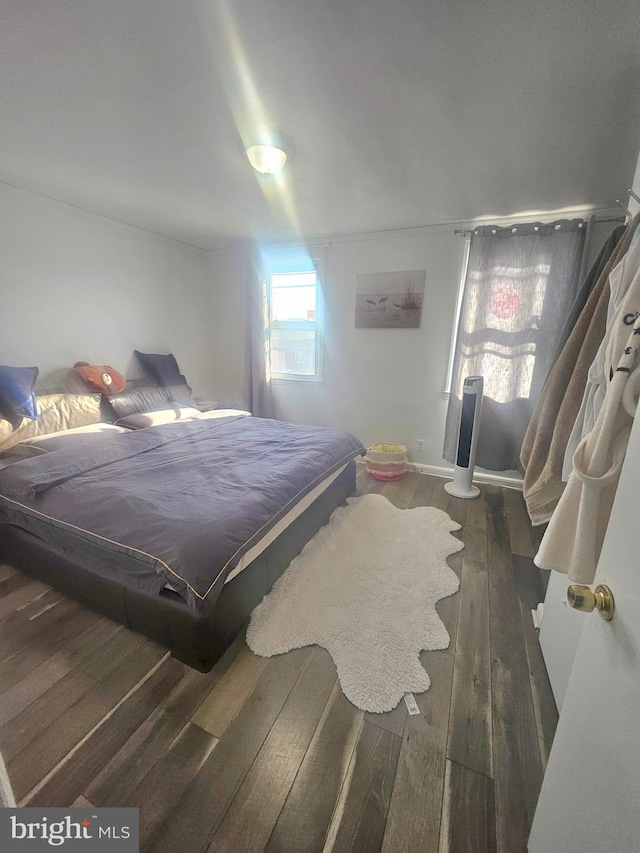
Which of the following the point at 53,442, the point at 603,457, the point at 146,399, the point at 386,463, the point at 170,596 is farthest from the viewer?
the point at 386,463

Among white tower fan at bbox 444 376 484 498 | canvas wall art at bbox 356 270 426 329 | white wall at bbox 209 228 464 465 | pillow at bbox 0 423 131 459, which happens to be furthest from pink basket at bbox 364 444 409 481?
pillow at bbox 0 423 131 459

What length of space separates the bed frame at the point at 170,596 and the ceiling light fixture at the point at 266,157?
2.10 m

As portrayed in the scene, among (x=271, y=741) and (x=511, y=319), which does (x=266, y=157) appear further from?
(x=271, y=741)

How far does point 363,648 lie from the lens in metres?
1.57

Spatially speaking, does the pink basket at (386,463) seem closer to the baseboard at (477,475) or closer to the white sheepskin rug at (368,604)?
the baseboard at (477,475)

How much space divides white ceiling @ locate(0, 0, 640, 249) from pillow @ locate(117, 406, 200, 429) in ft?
5.64

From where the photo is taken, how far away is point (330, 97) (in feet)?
5.06

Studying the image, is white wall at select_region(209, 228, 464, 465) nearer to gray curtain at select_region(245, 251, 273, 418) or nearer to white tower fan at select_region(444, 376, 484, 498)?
gray curtain at select_region(245, 251, 273, 418)

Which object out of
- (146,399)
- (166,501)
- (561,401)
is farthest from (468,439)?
(146,399)

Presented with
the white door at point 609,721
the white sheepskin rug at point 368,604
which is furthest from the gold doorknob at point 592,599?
the white sheepskin rug at point 368,604

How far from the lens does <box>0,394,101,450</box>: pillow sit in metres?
2.24

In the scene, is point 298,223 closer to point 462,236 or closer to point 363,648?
point 462,236

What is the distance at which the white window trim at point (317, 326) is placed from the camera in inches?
148

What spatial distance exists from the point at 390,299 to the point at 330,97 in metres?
2.11
